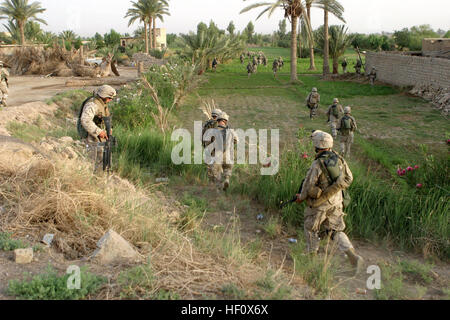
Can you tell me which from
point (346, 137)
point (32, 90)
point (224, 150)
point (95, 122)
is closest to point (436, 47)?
point (346, 137)

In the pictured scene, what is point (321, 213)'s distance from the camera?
435 cm

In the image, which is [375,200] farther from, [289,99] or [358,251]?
[289,99]

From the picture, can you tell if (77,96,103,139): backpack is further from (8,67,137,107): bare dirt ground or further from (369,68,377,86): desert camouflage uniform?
(369,68,377,86): desert camouflage uniform

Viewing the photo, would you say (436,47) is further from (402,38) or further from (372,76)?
(402,38)

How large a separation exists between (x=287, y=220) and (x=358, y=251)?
39.8 inches

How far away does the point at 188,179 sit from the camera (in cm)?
689

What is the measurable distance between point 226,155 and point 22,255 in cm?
367

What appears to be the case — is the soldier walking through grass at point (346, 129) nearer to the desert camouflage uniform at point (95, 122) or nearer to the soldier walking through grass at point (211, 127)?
the soldier walking through grass at point (211, 127)

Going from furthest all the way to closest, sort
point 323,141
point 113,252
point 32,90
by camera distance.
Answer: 1. point 32,90
2. point 323,141
3. point 113,252

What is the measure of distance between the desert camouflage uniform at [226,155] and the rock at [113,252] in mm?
3069

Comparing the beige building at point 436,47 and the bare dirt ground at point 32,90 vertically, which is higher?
the beige building at point 436,47

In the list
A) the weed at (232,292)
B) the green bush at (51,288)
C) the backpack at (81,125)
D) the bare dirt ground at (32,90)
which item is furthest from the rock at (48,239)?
the bare dirt ground at (32,90)

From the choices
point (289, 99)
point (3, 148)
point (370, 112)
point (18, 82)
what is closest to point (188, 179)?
point (3, 148)

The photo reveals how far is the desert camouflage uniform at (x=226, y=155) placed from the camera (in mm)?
6527
